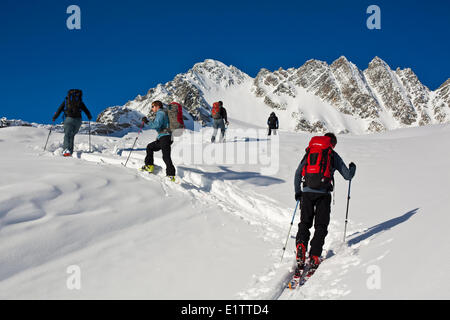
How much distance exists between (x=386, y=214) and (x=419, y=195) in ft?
3.64

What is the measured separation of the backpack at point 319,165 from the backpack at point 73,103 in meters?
6.97

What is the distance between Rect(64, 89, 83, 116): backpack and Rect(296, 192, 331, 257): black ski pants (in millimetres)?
7028

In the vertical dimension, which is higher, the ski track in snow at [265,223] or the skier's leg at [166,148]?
the skier's leg at [166,148]

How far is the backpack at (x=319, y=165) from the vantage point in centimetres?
477

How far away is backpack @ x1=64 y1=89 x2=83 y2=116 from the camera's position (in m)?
9.14

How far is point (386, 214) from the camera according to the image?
6500mm

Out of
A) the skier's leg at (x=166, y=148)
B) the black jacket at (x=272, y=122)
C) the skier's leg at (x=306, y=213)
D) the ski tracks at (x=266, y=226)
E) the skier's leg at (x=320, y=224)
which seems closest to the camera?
the ski tracks at (x=266, y=226)

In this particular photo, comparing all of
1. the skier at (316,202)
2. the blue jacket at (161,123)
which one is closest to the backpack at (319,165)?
the skier at (316,202)

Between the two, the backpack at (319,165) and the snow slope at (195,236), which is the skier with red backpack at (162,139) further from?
the backpack at (319,165)

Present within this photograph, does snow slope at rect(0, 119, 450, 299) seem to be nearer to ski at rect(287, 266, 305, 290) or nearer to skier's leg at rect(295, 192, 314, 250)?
ski at rect(287, 266, 305, 290)

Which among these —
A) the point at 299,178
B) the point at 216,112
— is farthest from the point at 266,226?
the point at 216,112

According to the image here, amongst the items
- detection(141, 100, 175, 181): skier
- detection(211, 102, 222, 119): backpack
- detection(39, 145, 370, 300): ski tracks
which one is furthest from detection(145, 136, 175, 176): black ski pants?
detection(211, 102, 222, 119): backpack

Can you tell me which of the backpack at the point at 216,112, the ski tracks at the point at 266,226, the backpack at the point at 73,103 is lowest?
the ski tracks at the point at 266,226
